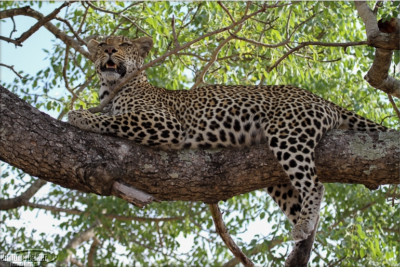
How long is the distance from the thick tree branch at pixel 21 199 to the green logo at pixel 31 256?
108 centimetres

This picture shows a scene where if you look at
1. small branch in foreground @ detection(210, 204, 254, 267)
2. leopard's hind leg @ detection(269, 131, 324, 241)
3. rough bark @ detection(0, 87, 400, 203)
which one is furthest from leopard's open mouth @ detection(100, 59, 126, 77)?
leopard's hind leg @ detection(269, 131, 324, 241)

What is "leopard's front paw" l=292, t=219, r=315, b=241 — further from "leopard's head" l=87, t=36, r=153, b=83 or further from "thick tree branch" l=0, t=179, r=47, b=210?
"thick tree branch" l=0, t=179, r=47, b=210

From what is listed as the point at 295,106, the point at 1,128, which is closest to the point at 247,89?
the point at 295,106

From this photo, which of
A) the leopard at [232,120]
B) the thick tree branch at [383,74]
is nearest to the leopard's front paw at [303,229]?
the leopard at [232,120]

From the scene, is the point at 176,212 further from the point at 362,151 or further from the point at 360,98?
the point at 362,151

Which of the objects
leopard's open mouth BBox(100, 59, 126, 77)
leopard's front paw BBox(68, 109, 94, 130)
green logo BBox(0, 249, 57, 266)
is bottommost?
green logo BBox(0, 249, 57, 266)

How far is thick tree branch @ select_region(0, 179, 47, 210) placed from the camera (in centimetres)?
1166

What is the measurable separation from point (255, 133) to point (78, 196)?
813 centimetres

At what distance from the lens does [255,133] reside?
638 cm

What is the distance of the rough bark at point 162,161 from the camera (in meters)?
5.25

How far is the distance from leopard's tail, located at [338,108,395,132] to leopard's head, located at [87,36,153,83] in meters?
3.11

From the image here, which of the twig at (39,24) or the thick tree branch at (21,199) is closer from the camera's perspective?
the twig at (39,24)

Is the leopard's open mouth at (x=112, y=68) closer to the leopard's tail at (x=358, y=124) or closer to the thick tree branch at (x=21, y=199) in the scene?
the leopard's tail at (x=358, y=124)

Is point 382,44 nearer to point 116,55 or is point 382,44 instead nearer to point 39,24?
point 116,55
